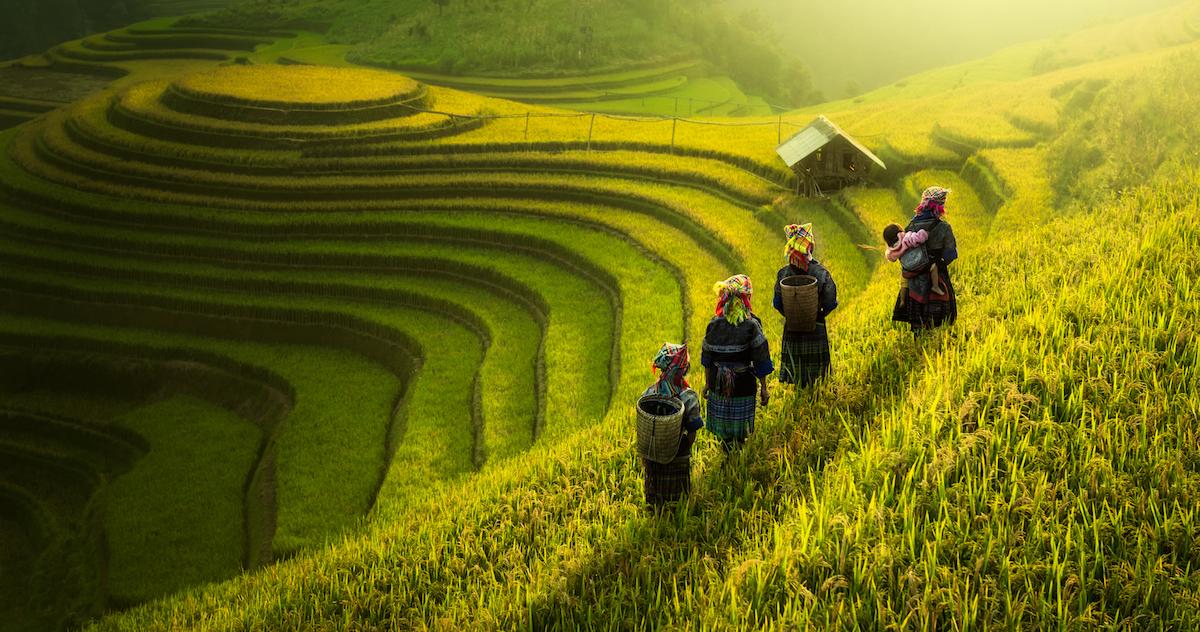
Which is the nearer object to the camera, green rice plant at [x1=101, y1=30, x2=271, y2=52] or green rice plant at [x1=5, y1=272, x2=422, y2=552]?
green rice plant at [x1=5, y1=272, x2=422, y2=552]

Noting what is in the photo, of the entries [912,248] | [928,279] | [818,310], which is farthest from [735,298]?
[928,279]

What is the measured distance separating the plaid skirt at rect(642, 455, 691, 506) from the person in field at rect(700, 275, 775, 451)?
605mm

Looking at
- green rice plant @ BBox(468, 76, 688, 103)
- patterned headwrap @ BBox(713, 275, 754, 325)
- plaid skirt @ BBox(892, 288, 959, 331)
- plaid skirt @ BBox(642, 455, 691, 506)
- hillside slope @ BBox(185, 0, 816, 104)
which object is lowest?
plaid skirt @ BBox(642, 455, 691, 506)

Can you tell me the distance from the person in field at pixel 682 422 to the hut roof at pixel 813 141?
36.3 ft

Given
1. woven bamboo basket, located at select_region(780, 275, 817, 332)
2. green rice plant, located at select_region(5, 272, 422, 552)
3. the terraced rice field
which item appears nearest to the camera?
woven bamboo basket, located at select_region(780, 275, 817, 332)

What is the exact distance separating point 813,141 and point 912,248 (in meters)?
9.56

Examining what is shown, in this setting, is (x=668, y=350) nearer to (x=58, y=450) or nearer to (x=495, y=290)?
(x=495, y=290)

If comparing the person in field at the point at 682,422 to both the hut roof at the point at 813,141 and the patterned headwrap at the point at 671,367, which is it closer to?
the patterned headwrap at the point at 671,367

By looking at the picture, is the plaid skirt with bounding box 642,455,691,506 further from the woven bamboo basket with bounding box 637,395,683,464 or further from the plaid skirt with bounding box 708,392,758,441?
the plaid skirt with bounding box 708,392,758,441

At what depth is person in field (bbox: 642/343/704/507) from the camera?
5559 mm

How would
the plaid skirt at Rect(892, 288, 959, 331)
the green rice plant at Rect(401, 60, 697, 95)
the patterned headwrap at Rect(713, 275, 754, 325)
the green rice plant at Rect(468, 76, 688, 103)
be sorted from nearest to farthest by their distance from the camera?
the patterned headwrap at Rect(713, 275, 754, 325), the plaid skirt at Rect(892, 288, 959, 331), the green rice plant at Rect(468, 76, 688, 103), the green rice plant at Rect(401, 60, 697, 95)

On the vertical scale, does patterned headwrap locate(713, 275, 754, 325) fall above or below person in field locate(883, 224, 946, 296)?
below

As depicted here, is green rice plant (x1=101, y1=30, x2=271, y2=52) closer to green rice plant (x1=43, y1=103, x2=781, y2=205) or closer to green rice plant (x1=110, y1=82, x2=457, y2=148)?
green rice plant (x1=43, y1=103, x2=781, y2=205)

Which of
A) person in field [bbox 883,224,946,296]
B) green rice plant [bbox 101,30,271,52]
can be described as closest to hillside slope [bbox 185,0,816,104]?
green rice plant [bbox 101,30,271,52]
